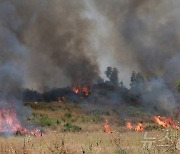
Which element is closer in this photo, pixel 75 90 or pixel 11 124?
pixel 11 124

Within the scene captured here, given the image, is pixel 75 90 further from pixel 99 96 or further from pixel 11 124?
pixel 11 124

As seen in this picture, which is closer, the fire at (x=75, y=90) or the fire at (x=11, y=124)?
the fire at (x=11, y=124)

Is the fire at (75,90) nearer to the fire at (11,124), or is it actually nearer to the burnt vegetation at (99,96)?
the burnt vegetation at (99,96)

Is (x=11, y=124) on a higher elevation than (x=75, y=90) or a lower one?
lower

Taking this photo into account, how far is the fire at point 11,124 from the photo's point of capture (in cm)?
2893

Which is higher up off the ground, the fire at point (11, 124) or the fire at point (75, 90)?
the fire at point (75, 90)

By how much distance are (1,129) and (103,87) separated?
66.9 metres

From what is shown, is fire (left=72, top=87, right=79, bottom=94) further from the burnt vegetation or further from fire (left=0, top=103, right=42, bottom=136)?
fire (left=0, top=103, right=42, bottom=136)

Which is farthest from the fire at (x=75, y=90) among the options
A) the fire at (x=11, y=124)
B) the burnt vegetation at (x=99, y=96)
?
the fire at (x=11, y=124)

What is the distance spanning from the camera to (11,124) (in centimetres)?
3259

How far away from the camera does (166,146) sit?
9.95 metres

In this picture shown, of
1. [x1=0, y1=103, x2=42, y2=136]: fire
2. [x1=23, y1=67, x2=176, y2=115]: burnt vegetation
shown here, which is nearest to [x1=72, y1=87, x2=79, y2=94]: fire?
[x1=23, y1=67, x2=176, y2=115]: burnt vegetation

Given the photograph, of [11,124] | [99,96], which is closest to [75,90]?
[99,96]

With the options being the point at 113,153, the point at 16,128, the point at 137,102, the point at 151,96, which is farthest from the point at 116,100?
the point at 113,153
